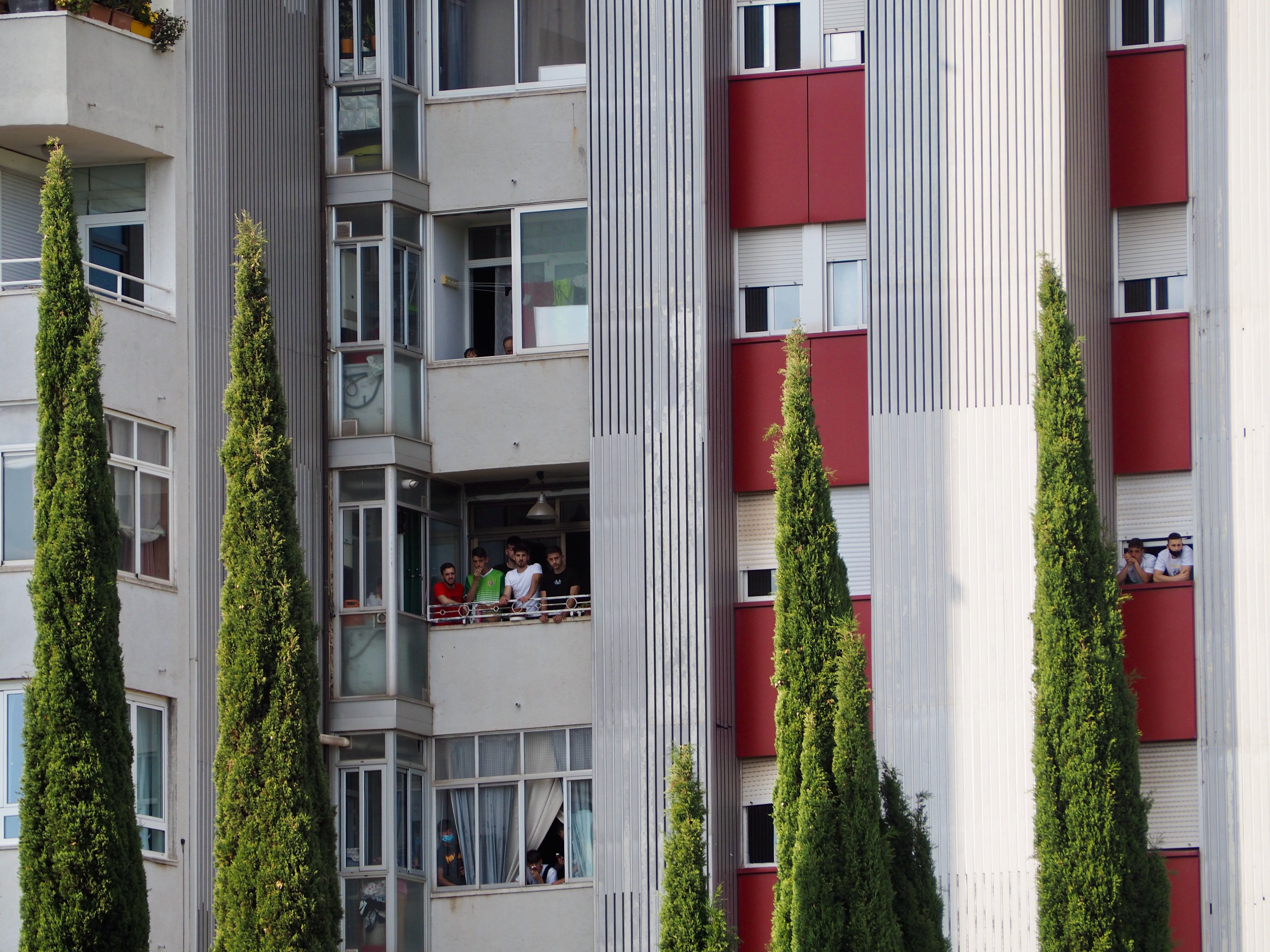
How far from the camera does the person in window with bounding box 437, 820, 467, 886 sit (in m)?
32.6

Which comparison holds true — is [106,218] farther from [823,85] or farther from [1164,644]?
[1164,644]

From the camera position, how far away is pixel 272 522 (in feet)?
85.2

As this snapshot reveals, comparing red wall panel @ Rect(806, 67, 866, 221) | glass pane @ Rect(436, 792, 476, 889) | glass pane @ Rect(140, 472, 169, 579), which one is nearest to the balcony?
glass pane @ Rect(140, 472, 169, 579)

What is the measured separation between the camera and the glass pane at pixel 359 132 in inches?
1330

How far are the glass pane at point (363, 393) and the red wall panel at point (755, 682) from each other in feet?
17.4

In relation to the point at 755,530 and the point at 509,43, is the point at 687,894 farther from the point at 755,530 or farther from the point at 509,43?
the point at 509,43

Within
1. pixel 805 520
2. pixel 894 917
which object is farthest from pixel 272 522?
pixel 894 917

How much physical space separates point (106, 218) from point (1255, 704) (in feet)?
47.1

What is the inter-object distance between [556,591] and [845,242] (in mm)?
5596

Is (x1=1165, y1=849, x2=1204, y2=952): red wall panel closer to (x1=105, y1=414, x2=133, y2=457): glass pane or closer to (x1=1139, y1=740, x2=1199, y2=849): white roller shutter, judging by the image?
(x1=1139, y1=740, x2=1199, y2=849): white roller shutter

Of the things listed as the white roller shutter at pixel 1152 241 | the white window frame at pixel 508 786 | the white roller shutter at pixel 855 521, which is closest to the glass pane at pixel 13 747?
the white window frame at pixel 508 786

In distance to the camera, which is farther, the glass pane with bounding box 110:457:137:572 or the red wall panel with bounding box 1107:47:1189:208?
the red wall panel with bounding box 1107:47:1189:208

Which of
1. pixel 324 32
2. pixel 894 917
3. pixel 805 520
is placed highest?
pixel 324 32

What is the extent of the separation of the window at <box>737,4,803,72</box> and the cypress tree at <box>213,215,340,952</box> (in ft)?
29.9
